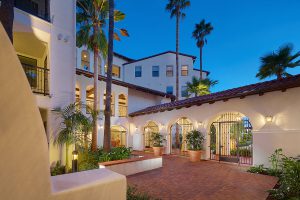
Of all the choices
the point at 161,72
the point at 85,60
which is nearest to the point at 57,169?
the point at 85,60

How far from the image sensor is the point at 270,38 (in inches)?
3039

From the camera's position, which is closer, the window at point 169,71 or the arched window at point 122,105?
the arched window at point 122,105

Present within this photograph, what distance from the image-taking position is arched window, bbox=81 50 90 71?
Answer: 2328 cm

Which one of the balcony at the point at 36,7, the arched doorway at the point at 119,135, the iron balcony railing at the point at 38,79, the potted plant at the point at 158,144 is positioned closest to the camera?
the balcony at the point at 36,7

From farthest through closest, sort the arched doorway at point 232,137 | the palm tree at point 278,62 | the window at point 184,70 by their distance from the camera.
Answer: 1. the window at point 184,70
2. the arched doorway at point 232,137
3. the palm tree at point 278,62

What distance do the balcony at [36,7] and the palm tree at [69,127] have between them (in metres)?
4.33

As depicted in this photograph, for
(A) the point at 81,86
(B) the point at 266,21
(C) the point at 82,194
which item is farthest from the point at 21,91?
(B) the point at 266,21

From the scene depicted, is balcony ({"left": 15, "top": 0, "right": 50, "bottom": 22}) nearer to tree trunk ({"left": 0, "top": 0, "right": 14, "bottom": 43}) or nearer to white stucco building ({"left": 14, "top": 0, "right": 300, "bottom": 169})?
white stucco building ({"left": 14, "top": 0, "right": 300, "bottom": 169})

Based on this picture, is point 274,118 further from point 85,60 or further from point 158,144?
point 85,60

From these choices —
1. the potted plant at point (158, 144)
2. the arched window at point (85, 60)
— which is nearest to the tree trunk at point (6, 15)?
the potted plant at point (158, 144)

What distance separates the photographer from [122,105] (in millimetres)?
20922

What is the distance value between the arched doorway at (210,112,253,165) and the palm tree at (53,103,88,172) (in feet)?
28.4

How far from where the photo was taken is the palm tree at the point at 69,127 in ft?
29.3

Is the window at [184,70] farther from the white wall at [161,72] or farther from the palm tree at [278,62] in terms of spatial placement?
the palm tree at [278,62]
